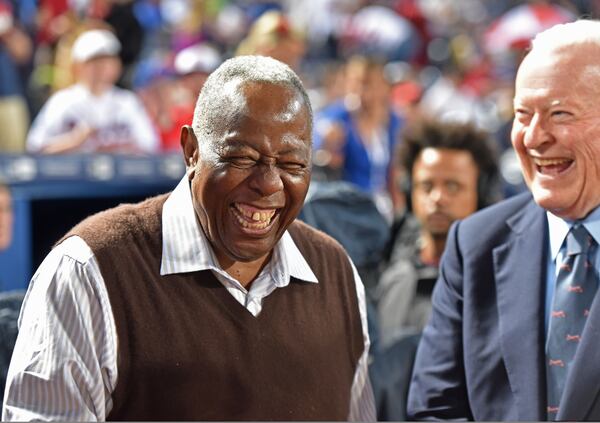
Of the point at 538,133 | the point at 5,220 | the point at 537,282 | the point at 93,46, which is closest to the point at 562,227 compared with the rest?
the point at 537,282

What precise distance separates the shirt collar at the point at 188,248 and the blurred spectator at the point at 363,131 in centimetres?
420

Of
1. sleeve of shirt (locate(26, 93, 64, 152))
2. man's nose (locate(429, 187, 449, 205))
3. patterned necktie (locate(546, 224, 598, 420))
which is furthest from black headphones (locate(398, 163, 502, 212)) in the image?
sleeve of shirt (locate(26, 93, 64, 152))

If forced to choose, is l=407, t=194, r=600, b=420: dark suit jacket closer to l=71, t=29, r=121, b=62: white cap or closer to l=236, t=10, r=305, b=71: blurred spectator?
l=236, t=10, r=305, b=71: blurred spectator

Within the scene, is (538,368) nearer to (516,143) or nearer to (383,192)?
(516,143)

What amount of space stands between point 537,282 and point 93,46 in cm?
520

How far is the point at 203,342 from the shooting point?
7.27ft

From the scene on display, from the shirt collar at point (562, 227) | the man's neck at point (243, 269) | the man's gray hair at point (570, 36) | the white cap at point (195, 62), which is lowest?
the man's neck at point (243, 269)

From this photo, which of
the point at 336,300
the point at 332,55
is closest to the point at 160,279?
the point at 336,300

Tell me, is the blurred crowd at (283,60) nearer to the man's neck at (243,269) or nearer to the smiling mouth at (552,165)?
the smiling mouth at (552,165)

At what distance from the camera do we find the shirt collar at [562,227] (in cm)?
261

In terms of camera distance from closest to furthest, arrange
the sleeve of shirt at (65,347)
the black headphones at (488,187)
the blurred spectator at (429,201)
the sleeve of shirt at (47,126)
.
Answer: the sleeve of shirt at (65,347)
the blurred spectator at (429,201)
the black headphones at (488,187)
the sleeve of shirt at (47,126)

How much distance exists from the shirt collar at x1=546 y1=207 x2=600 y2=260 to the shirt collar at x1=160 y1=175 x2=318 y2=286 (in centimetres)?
67

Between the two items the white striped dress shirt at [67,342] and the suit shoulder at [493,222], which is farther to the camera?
the suit shoulder at [493,222]

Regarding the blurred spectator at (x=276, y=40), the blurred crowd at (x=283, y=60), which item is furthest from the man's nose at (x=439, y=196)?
the blurred spectator at (x=276, y=40)
